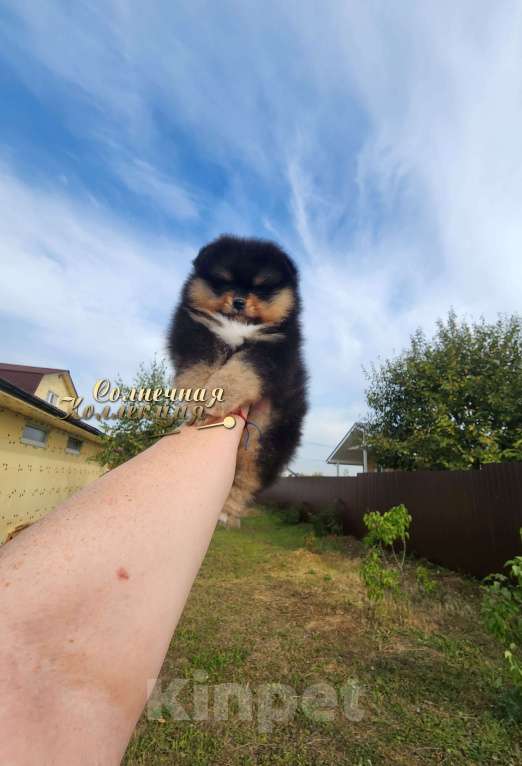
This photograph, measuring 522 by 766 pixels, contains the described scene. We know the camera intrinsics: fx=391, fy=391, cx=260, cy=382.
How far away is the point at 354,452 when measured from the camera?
2027cm

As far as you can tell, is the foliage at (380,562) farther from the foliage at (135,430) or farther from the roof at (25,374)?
the roof at (25,374)

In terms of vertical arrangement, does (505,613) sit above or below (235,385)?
below

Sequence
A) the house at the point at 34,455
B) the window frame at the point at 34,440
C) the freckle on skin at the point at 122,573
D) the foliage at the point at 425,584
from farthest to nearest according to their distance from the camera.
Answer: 1. the window frame at the point at 34,440
2. the house at the point at 34,455
3. the foliage at the point at 425,584
4. the freckle on skin at the point at 122,573

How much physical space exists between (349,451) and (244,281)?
19.5 m

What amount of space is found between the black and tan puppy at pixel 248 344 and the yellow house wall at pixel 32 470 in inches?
241

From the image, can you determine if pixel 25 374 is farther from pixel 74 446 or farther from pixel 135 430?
pixel 135 430

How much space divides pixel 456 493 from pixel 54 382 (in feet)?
31.6

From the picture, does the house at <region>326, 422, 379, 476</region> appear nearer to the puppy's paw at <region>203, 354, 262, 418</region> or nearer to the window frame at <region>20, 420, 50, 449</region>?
the window frame at <region>20, 420, 50, 449</region>

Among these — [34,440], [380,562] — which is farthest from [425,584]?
[34,440]

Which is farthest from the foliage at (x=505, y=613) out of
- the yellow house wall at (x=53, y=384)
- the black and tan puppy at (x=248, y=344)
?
the yellow house wall at (x=53, y=384)

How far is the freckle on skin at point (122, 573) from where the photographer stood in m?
0.59

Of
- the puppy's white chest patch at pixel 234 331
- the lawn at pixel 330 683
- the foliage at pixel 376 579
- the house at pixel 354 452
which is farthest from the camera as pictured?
the house at pixel 354 452

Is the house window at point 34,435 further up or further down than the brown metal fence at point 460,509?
further up

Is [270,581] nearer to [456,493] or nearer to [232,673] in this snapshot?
[232,673]
